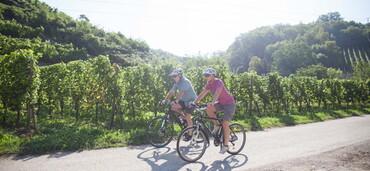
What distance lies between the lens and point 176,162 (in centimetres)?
468

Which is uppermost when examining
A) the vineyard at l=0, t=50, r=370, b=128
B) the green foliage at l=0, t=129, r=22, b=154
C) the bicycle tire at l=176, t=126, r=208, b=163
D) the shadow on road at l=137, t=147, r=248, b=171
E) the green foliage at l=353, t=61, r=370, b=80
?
the green foliage at l=353, t=61, r=370, b=80

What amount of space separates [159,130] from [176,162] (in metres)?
1.46

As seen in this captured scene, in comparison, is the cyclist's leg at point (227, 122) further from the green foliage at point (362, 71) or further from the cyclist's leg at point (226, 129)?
the green foliage at point (362, 71)

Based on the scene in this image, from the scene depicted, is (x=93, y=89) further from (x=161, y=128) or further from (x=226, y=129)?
(x=226, y=129)

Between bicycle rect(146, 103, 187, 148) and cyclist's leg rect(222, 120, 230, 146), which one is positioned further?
bicycle rect(146, 103, 187, 148)

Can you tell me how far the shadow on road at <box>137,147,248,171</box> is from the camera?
14.4ft

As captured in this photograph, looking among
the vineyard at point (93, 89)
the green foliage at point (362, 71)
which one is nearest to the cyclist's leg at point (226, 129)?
the vineyard at point (93, 89)

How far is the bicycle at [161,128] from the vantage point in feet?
19.7

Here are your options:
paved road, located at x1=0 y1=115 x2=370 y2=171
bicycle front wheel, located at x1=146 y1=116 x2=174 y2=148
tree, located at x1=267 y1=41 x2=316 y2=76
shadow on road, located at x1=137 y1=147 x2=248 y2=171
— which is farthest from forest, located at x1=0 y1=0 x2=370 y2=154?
tree, located at x1=267 y1=41 x2=316 y2=76

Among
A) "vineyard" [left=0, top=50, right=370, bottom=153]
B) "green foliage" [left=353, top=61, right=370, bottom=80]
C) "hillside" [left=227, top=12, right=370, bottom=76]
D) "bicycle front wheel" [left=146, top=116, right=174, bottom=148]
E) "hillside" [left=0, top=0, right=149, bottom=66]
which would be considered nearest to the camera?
"bicycle front wheel" [left=146, top=116, right=174, bottom=148]

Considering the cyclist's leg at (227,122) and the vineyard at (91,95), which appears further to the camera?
the vineyard at (91,95)

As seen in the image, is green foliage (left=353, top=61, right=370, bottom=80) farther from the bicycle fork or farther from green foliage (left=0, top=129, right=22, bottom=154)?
green foliage (left=0, top=129, right=22, bottom=154)

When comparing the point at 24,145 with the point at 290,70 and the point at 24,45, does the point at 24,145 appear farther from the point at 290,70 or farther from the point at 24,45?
the point at 290,70

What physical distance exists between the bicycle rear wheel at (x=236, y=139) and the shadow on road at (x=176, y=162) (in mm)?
209
